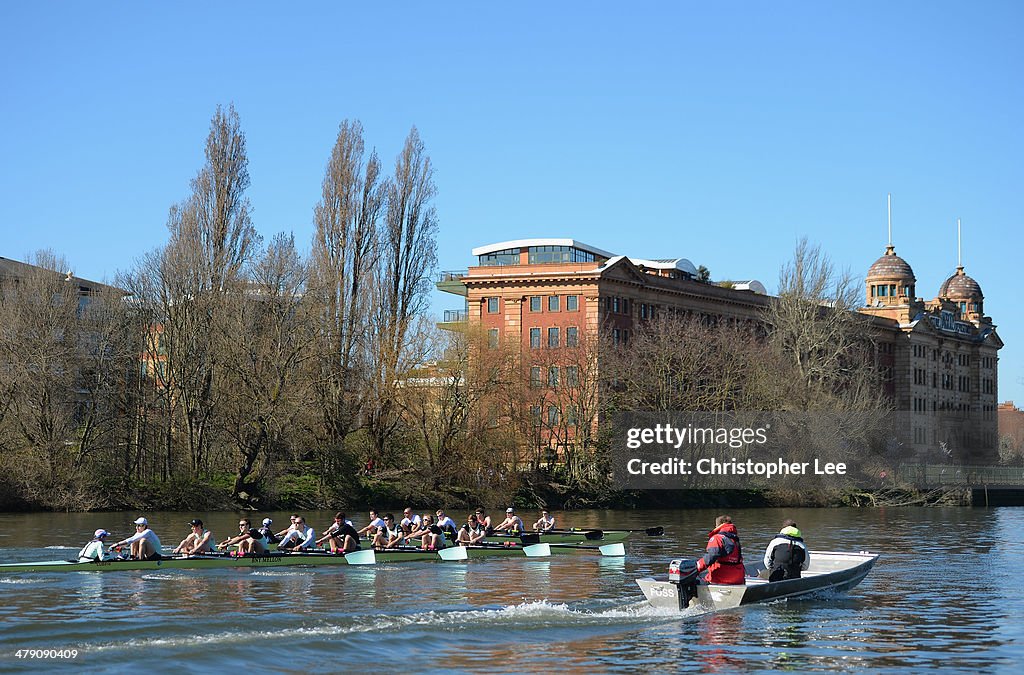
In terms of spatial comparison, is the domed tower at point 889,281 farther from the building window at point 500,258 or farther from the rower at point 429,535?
the rower at point 429,535

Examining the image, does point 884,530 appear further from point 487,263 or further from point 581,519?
point 487,263

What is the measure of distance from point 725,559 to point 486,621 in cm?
562

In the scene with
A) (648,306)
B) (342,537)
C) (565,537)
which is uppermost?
(648,306)

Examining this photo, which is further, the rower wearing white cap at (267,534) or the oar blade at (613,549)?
the oar blade at (613,549)

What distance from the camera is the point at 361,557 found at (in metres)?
38.7

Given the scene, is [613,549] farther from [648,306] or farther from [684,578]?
[648,306]

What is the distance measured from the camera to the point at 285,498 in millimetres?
67312

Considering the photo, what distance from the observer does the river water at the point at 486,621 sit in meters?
23.5

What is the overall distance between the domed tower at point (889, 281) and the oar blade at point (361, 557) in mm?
129856

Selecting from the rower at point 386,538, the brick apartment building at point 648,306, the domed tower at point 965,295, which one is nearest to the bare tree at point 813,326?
the brick apartment building at point 648,306

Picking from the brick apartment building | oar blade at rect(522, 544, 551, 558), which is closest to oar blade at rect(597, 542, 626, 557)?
oar blade at rect(522, 544, 551, 558)

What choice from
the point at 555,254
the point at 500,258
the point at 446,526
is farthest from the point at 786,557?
the point at 500,258

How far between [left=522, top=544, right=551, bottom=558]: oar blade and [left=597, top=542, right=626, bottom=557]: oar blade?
1847 millimetres

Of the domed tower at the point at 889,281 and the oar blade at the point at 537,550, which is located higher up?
the domed tower at the point at 889,281
